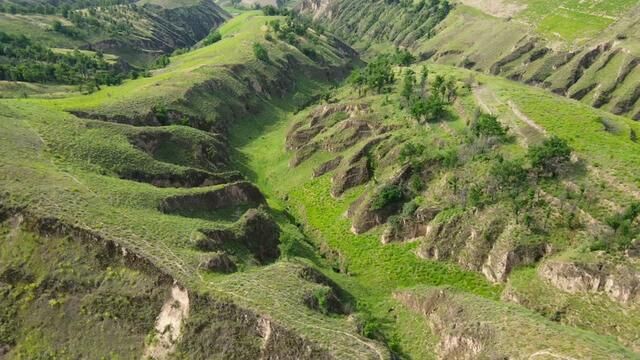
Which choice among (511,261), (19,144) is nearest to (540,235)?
(511,261)

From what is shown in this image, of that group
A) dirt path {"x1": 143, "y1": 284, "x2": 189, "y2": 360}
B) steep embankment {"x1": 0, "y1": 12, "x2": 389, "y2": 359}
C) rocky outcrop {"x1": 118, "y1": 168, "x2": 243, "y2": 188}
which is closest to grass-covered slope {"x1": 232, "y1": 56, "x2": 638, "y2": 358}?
steep embankment {"x1": 0, "y1": 12, "x2": 389, "y2": 359}

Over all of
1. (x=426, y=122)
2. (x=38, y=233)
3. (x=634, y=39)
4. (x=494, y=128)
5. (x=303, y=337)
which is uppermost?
(x=634, y=39)

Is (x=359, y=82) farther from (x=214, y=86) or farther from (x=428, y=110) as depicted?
(x=428, y=110)

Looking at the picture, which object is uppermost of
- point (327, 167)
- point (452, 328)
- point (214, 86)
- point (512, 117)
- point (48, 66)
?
point (512, 117)

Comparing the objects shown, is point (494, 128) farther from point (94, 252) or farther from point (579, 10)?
point (579, 10)

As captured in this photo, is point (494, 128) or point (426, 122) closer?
point (494, 128)

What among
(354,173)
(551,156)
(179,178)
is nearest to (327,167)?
(354,173)
